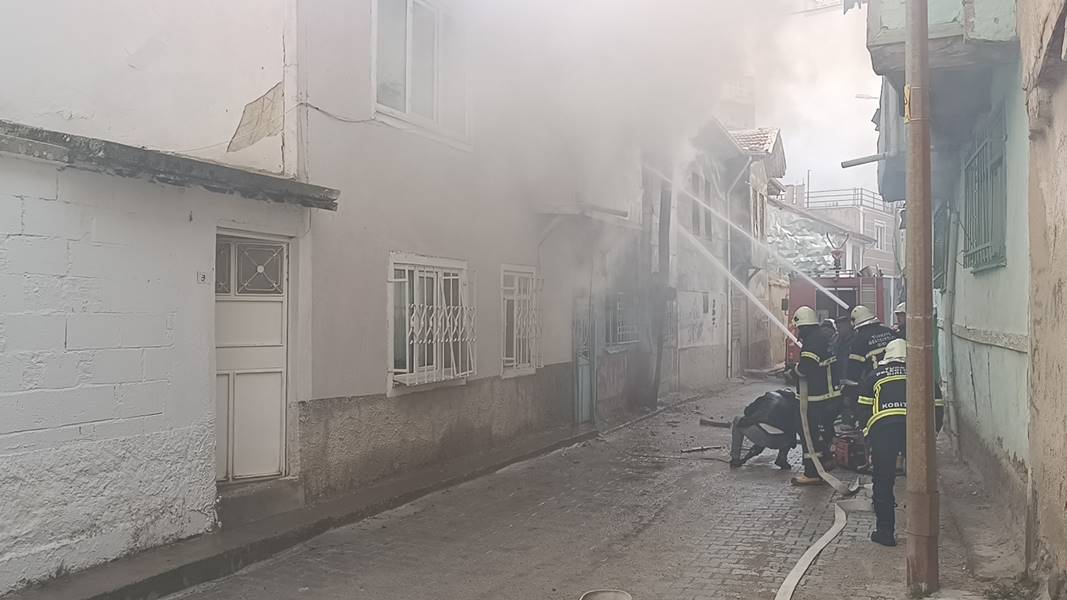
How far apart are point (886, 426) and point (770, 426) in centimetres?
349

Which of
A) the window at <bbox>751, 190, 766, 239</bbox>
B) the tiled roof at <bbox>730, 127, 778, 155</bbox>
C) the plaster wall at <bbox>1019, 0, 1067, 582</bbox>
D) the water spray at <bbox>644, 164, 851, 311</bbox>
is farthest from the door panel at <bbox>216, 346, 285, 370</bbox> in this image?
the window at <bbox>751, 190, 766, 239</bbox>

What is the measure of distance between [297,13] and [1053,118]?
215 inches

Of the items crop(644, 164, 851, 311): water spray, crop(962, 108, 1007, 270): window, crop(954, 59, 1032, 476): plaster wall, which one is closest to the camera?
crop(954, 59, 1032, 476): plaster wall

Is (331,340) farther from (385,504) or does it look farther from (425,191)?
(425,191)

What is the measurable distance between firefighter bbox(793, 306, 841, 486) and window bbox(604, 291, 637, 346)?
17.2 ft

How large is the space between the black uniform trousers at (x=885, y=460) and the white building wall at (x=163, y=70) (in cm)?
507

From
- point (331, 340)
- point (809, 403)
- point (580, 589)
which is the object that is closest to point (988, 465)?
point (809, 403)

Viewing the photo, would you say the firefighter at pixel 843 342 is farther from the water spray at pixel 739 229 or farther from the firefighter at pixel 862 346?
the water spray at pixel 739 229

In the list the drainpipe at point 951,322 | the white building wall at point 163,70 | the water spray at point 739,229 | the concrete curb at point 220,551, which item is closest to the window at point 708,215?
the water spray at point 739,229

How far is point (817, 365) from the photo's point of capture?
896 cm

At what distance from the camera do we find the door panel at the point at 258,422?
22.4ft

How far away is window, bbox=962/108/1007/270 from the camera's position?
694cm

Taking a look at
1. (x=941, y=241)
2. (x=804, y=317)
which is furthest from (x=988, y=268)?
(x=941, y=241)

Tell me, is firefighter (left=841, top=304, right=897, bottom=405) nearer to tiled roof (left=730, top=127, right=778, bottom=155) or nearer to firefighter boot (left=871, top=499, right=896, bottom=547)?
firefighter boot (left=871, top=499, right=896, bottom=547)
